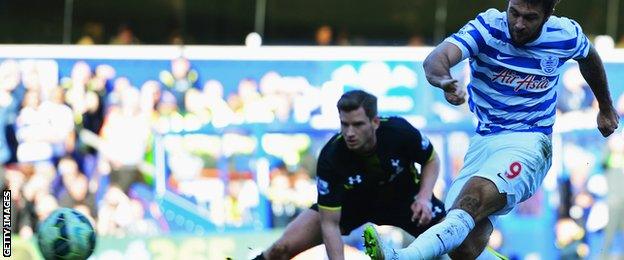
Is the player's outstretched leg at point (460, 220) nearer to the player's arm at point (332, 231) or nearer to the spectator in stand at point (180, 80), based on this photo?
the player's arm at point (332, 231)

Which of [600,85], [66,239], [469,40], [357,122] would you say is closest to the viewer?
[469,40]

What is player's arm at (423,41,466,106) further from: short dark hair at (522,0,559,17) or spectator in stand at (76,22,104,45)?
spectator in stand at (76,22,104,45)

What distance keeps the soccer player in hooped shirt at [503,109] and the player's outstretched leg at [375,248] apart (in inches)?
6.1

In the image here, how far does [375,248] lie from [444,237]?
0.52 meters

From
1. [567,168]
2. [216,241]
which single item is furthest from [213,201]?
[567,168]

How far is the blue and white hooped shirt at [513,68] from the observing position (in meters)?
8.29

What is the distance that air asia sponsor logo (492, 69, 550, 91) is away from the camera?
27.7 ft

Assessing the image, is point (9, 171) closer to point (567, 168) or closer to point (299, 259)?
point (299, 259)

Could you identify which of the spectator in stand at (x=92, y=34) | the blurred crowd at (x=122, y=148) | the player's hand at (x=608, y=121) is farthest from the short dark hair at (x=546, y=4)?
the spectator in stand at (x=92, y=34)

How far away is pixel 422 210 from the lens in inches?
370

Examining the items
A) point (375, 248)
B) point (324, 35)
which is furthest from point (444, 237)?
point (324, 35)

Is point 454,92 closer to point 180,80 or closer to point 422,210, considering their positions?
point 422,210

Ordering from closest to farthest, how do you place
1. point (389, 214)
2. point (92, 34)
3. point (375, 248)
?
point (375, 248)
point (389, 214)
point (92, 34)

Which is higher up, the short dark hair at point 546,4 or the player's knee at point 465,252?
the short dark hair at point 546,4
